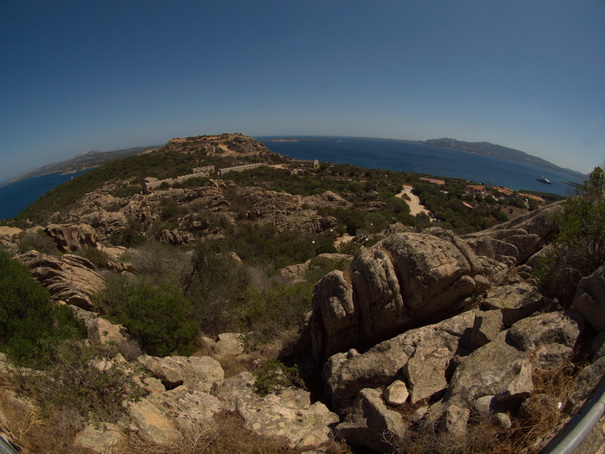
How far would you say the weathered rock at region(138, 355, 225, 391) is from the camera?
6.10m

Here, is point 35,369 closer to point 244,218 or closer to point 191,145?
point 244,218

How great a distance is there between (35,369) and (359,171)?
53.6 meters

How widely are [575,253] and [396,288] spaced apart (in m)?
3.48

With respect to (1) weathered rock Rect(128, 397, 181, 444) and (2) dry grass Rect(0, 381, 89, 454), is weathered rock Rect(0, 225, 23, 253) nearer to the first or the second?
(2) dry grass Rect(0, 381, 89, 454)

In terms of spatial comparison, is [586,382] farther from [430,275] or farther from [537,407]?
[430,275]

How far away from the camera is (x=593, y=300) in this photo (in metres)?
4.37

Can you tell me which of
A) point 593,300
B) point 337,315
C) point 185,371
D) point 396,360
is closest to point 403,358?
point 396,360

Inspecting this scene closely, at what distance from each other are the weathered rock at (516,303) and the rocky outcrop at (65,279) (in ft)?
34.9

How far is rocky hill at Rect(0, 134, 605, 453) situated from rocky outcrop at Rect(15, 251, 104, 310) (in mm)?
48

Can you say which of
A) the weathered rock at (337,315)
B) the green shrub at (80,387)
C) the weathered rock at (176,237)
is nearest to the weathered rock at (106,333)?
the green shrub at (80,387)

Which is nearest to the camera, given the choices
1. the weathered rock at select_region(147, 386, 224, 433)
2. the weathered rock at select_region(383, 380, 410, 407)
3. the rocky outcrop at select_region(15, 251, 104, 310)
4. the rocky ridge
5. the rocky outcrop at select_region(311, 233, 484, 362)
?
the rocky ridge

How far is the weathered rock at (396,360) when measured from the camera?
5203 mm

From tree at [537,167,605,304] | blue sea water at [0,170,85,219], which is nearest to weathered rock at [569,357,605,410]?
tree at [537,167,605,304]

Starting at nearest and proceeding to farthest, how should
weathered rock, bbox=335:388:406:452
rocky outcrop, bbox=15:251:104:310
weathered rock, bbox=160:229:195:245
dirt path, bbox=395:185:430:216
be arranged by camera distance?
weathered rock, bbox=335:388:406:452 → rocky outcrop, bbox=15:251:104:310 → weathered rock, bbox=160:229:195:245 → dirt path, bbox=395:185:430:216
